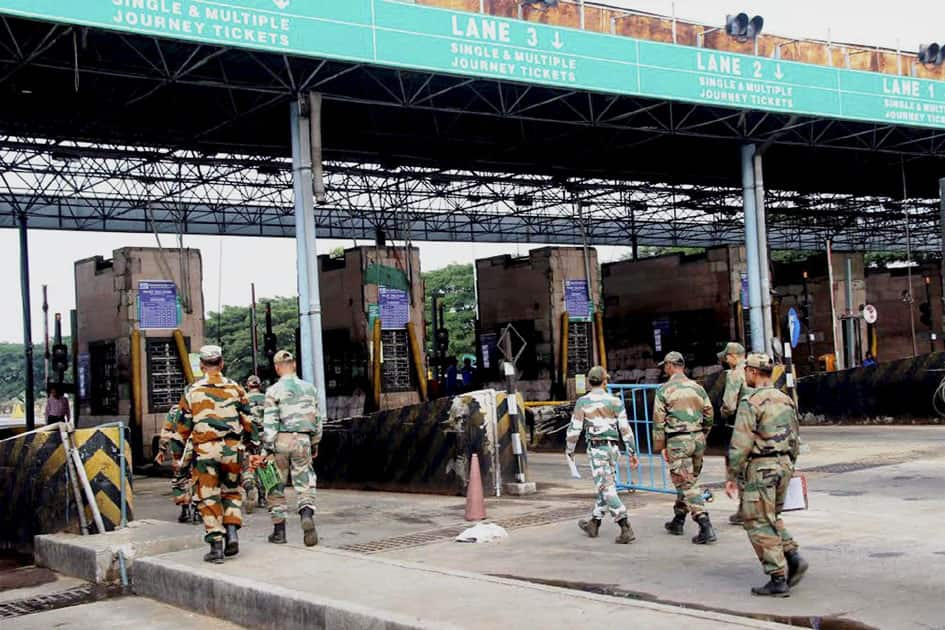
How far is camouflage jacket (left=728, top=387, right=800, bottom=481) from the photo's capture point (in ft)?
24.3

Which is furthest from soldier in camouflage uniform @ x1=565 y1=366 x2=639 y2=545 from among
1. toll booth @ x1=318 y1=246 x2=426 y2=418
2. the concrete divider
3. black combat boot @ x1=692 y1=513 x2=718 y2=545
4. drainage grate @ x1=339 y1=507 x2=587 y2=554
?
toll booth @ x1=318 y1=246 x2=426 y2=418

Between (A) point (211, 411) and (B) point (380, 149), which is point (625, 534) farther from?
(B) point (380, 149)

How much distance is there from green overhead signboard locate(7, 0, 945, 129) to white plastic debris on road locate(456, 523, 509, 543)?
877cm

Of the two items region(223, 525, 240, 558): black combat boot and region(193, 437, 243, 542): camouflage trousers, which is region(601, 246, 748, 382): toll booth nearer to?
region(193, 437, 243, 542): camouflage trousers

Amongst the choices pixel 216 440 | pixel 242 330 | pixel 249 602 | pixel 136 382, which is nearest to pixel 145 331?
pixel 136 382

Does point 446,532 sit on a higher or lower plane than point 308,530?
lower

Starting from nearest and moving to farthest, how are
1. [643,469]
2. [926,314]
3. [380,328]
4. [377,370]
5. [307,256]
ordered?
1. [643,469]
2. [307,256]
3. [377,370]
4. [380,328]
5. [926,314]

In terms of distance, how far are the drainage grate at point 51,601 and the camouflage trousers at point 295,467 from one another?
1.67m

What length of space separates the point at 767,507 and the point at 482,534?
3.76 meters

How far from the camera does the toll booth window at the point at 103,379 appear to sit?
22.2 m

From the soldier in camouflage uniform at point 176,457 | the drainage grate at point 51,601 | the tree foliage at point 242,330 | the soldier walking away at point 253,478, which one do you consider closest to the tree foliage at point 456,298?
the tree foliage at point 242,330

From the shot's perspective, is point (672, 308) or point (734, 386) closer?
point (734, 386)

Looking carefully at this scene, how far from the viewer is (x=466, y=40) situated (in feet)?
59.4

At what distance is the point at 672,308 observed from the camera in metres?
29.1
